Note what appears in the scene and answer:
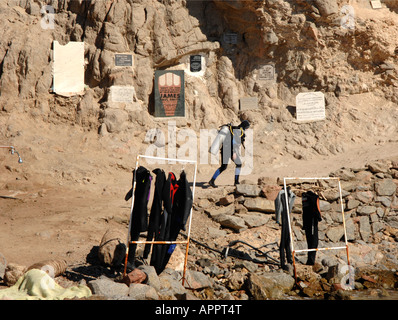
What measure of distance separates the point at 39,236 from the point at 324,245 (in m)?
5.95

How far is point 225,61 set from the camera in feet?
54.7

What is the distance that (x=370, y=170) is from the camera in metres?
11.3

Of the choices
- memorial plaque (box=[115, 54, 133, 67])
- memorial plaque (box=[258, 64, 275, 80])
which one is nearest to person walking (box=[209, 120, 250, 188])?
memorial plaque (box=[115, 54, 133, 67])

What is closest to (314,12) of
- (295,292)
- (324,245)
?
(324,245)

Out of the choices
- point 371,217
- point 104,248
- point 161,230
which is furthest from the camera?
point 371,217

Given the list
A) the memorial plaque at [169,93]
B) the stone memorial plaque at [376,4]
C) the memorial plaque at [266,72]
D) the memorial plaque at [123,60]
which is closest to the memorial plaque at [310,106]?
the memorial plaque at [266,72]

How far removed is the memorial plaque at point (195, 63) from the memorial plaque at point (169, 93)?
2.00 ft

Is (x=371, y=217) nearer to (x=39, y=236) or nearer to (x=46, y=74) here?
(x=39, y=236)

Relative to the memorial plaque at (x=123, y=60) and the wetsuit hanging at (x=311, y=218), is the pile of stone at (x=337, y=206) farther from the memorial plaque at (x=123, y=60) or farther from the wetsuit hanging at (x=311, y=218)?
the memorial plaque at (x=123, y=60)

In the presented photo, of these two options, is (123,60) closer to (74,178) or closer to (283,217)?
(74,178)

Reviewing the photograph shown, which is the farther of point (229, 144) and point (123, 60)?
point (123, 60)

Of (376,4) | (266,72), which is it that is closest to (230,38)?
(266,72)

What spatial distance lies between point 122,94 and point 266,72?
556cm

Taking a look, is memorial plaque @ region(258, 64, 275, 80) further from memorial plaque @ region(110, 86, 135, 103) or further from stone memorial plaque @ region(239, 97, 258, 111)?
memorial plaque @ region(110, 86, 135, 103)
